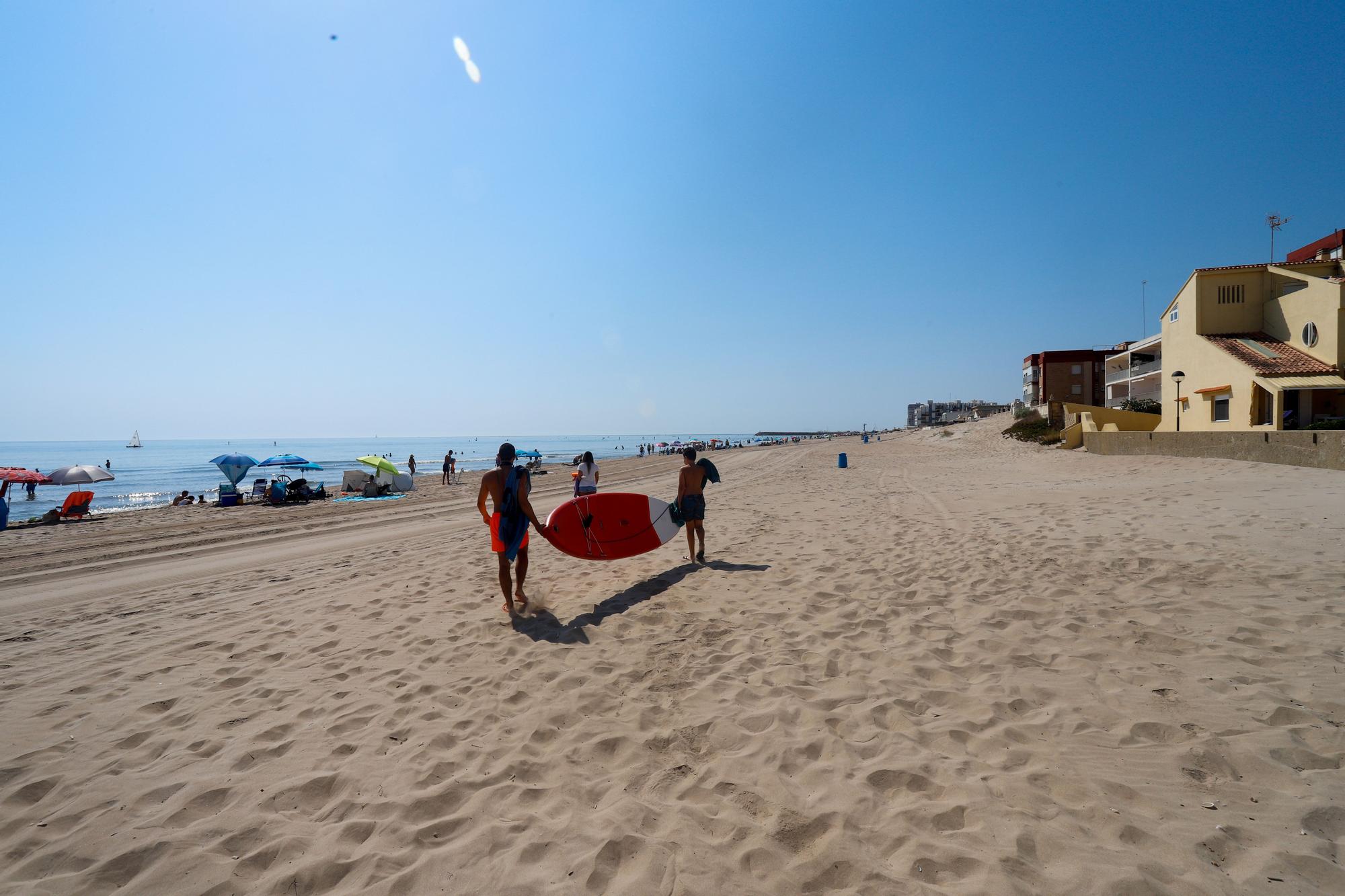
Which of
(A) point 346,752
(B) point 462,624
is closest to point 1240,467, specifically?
(B) point 462,624

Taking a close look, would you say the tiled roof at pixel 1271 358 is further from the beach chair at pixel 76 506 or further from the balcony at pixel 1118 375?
the beach chair at pixel 76 506

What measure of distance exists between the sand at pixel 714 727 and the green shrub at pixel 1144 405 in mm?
25586

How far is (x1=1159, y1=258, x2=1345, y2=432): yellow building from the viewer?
57.1 ft

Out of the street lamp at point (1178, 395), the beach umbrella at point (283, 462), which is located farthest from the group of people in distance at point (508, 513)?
the street lamp at point (1178, 395)

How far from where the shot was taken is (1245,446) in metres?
14.0

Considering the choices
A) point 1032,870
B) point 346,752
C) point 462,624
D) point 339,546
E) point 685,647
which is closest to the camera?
point 1032,870

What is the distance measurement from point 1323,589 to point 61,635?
12247mm

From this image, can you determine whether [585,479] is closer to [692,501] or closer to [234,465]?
[692,501]

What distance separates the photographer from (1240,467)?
1318 cm

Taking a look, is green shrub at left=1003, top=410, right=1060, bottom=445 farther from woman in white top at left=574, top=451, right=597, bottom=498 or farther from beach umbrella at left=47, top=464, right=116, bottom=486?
beach umbrella at left=47, top=464, right=116, bottom=486

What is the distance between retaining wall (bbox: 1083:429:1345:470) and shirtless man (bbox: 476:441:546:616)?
16555mm

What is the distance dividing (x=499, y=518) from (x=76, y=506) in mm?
21925

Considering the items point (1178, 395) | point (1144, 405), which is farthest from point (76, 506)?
point (1144, 405)

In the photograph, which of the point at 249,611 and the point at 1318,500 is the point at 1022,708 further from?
the point at 1318,500
